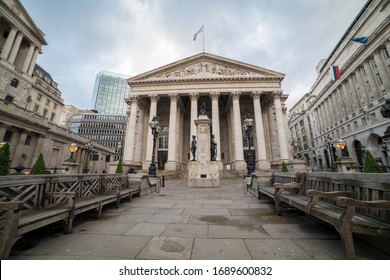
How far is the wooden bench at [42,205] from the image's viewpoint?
2.16 meters

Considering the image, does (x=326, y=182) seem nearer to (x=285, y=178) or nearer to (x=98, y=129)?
(x=285, y=178)

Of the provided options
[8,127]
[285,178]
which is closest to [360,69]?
[285,178]

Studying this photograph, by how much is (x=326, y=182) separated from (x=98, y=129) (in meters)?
74.5

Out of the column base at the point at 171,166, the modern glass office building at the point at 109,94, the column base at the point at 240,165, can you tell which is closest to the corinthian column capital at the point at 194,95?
the column base at the point at 171,166

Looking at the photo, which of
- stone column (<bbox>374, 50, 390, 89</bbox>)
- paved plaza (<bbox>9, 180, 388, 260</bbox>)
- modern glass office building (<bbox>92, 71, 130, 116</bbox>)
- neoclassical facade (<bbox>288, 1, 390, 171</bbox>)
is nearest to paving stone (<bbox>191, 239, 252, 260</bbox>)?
paved plaza (<bbox>9, 180, 388, 260</bbox>)

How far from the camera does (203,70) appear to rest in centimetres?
2695

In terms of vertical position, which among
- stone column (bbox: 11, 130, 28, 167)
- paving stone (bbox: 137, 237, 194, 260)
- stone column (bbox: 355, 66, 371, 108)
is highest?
stone column (bbox: 355, 66, 371, 108)

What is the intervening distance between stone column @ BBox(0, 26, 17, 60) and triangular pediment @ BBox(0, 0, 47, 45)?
4.12ft

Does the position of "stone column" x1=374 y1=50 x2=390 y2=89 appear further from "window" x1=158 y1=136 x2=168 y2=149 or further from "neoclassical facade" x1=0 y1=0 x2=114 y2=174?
"neoclassical facade" x1=0 y1=0 x2=114 y2=174

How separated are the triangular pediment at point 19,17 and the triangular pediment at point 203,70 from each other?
714 inches

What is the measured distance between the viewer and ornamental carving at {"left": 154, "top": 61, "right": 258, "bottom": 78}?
87.5 feet

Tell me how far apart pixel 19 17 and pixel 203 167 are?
120 feet

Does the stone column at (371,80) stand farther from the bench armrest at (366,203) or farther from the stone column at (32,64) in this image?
the stone column at (32,64)

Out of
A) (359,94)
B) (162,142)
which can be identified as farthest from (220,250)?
(359,94)
